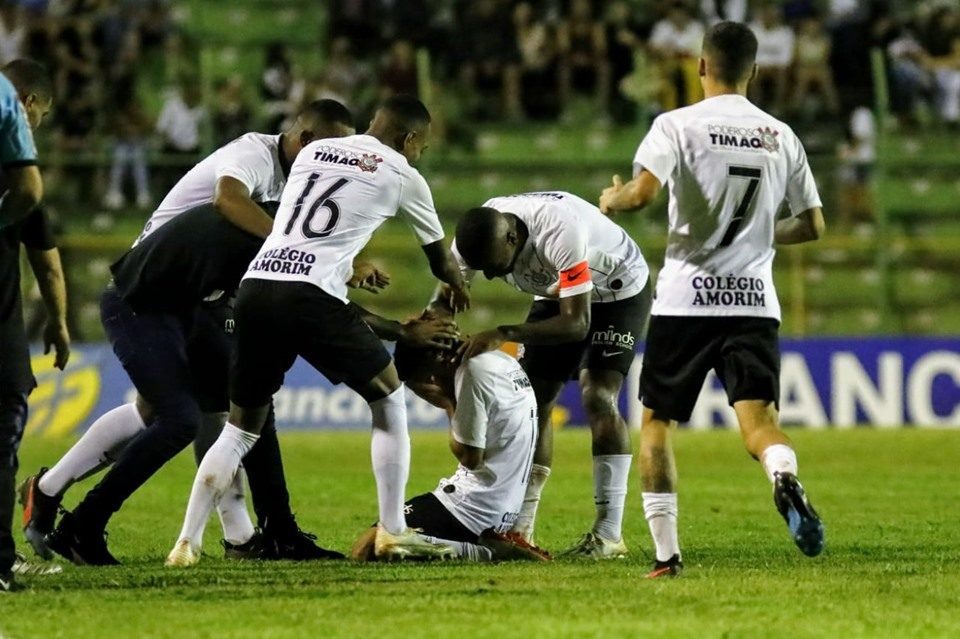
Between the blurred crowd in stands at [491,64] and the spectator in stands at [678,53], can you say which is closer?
the spectator in stands at [678,53]

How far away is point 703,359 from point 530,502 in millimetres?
1937

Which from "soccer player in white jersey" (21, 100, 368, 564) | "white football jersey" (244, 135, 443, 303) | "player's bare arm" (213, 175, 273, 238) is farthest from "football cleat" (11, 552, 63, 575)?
"player's bare arm" (213, 175, 273, 238)

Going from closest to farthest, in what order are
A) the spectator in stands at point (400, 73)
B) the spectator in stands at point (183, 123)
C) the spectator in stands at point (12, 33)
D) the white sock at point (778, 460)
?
the white sock at point (778, 460) → the spectator in stands at point (183, 123) → the spectator in stands at point (400, 73) → the spectator in stands at point (12, 33)

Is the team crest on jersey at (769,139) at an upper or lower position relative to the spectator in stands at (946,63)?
upper

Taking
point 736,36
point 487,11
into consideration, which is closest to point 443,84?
point 487,11

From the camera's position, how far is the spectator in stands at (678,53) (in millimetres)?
22172

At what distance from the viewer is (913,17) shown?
2416 cm

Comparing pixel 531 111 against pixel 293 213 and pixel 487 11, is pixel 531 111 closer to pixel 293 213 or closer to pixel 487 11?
pixel 487 11

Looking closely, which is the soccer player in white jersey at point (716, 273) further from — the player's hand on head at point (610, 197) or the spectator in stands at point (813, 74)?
the spectator in stands at point (813, 74)

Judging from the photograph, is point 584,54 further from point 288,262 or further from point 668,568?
point 668,568

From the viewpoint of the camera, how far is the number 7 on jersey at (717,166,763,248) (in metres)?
7.52

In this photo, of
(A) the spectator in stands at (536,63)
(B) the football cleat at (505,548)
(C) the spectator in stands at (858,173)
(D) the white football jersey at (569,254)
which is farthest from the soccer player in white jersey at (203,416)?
(A) the spectator in stands at (536,63)

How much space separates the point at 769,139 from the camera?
7.56 meters

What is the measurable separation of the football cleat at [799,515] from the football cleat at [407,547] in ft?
6.60
